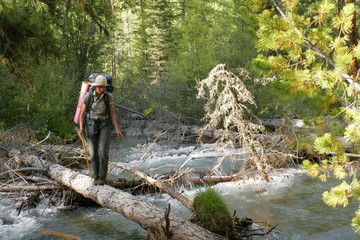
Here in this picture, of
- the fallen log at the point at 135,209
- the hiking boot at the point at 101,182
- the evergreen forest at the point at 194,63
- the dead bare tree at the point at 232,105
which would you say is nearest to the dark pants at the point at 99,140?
the hiking boot at the point at 101,182

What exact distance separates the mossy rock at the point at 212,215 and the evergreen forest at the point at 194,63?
4.40 feet

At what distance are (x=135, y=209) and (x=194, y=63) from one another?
13.2 meters

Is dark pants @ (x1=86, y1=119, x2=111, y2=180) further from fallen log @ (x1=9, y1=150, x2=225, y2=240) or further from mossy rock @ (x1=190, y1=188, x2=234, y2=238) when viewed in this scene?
mossy rock @ (x1=190, y1=188, x2=234, y2=238)

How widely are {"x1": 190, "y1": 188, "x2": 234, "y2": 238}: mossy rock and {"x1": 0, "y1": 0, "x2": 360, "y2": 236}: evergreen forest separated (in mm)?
1342

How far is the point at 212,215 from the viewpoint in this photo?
477 centimetres

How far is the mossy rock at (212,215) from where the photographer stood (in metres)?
4.70

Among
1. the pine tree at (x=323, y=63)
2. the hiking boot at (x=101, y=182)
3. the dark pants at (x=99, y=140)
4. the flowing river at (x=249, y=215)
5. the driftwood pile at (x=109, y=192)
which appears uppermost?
the pine tree at (x=323, y=63)

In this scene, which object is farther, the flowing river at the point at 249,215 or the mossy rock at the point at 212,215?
the flowing river at the point at 249,215

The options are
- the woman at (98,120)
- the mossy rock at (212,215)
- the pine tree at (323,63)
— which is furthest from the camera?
the woman at (98,120)

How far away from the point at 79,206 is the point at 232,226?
3.61 metres

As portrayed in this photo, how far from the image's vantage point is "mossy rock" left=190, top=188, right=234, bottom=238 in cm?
470

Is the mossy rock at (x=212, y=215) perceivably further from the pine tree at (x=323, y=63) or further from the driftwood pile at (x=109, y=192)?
the pine tree at (x=323, y=63)

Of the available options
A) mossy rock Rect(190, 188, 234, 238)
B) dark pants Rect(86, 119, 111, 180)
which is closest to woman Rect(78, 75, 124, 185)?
dark pants Rect(86, 119, 111, 180)

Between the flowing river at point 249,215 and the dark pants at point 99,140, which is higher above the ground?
the dark pants at point 99,140
